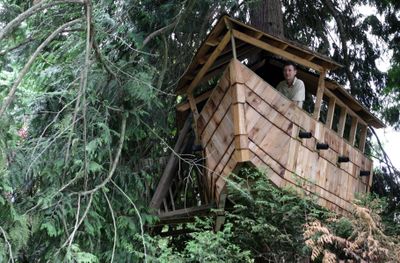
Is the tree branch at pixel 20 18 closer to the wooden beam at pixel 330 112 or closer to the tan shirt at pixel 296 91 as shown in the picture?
the tan shirt at pixel 296 91

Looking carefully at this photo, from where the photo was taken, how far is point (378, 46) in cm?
987

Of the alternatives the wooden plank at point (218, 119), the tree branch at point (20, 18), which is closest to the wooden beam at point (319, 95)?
the wooden plank at point (218, 119)

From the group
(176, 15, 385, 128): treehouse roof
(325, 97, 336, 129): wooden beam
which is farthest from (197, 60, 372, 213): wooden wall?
(176, 15, 385, 128): treehouse roof

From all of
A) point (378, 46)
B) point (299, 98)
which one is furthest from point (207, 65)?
point (378, 46)

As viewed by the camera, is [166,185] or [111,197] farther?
[166,185]

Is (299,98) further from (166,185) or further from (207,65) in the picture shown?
(166,185)

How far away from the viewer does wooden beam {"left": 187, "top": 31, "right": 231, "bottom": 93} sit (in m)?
6.15

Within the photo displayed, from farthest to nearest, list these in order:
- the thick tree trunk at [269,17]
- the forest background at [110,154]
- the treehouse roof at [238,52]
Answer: the thick tree trunk at [269,17] → the treehouse roof at [238,52] → the forest background at [110,154]

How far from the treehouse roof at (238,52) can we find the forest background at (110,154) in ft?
1.46

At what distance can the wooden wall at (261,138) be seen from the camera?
19.5 feet

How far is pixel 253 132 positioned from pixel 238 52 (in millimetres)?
1761

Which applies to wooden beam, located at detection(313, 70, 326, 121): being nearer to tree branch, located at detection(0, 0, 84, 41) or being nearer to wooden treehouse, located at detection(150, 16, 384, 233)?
wooden treehouse, located at detection(150, 16, 384, 233)

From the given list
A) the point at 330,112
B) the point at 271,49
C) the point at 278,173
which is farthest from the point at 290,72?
the point at 278,173

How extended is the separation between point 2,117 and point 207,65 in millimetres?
3251
